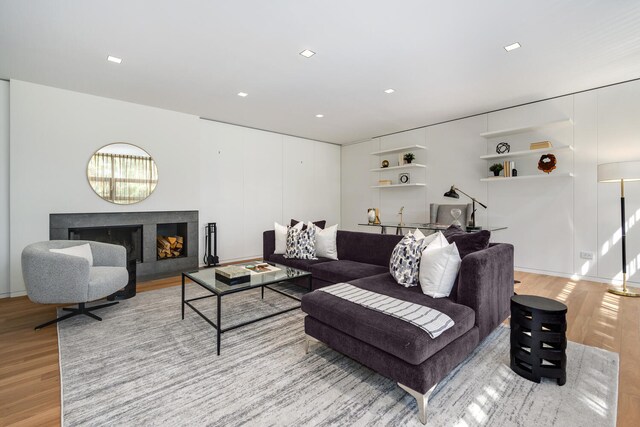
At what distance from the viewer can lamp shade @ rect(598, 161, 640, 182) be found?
320cm

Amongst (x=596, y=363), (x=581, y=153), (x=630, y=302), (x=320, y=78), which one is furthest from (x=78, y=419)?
(x=581, y=153)

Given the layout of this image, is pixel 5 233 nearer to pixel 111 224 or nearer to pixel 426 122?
pixel 111 224

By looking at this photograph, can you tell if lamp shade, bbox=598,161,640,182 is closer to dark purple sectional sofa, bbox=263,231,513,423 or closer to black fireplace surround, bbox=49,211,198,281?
dark purple sectional sofa, bbox=263,231,513,423

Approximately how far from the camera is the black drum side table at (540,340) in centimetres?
174

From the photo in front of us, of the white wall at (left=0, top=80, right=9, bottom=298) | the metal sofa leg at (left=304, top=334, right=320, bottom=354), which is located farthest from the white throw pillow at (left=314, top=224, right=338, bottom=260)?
the white wall at (left=0, top=80, right=9, bottom=298)

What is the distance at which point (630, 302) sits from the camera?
318cm

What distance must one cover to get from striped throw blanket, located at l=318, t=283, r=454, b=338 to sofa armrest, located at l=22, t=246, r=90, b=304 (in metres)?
2.20

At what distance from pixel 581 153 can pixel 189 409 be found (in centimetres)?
540

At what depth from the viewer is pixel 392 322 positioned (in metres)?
1.67

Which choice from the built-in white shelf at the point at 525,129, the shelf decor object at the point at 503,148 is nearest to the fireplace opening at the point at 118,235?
the built-in white shelf at the point at 525,129

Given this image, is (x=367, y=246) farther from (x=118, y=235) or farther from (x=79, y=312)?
(x=118, y=235)

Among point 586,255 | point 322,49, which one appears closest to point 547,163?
point 586,255

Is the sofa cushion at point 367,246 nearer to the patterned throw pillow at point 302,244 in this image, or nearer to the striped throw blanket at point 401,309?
the patterned throw pillow at point 302,244

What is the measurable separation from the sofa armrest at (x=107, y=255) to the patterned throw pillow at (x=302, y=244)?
6.17 ft
